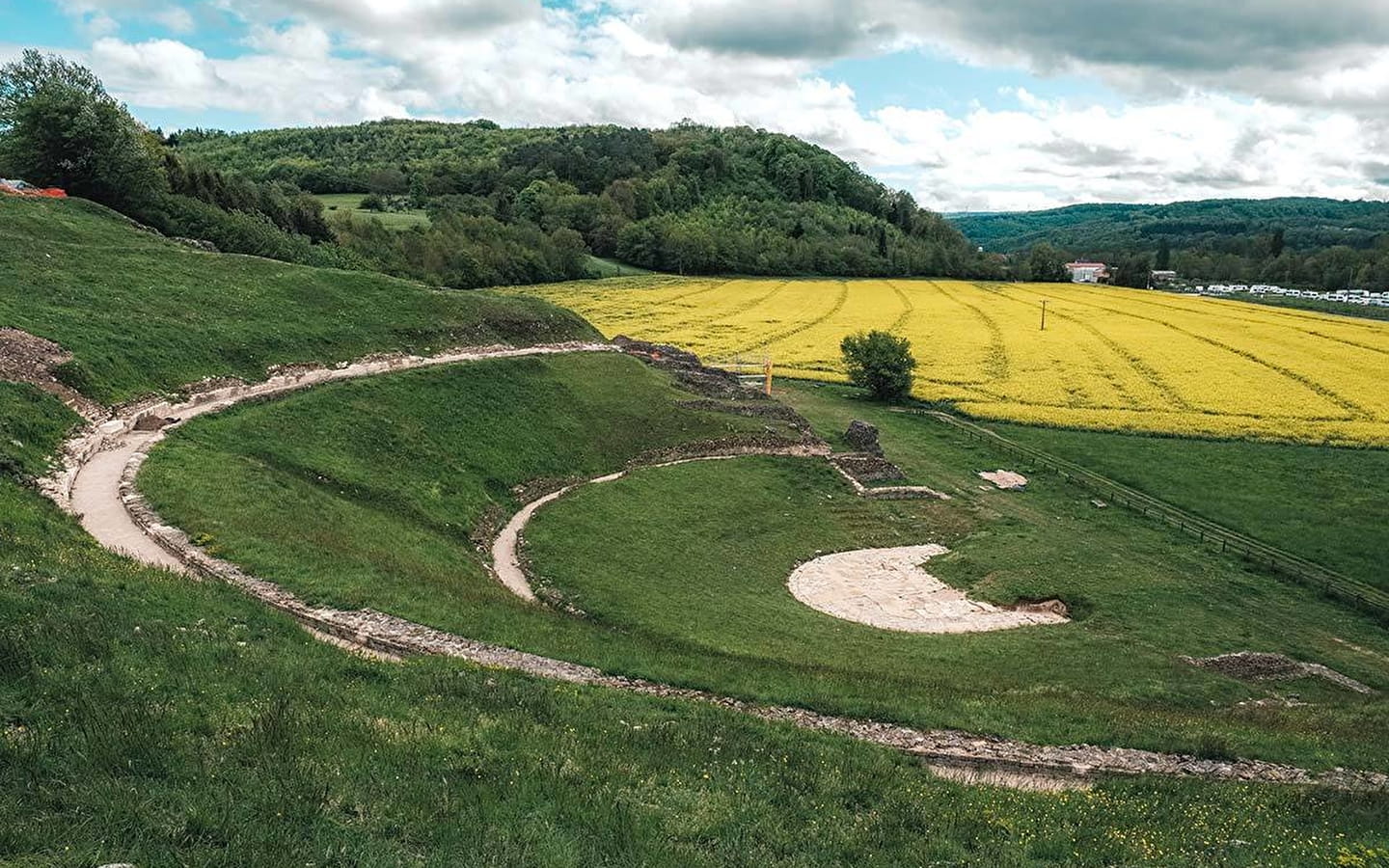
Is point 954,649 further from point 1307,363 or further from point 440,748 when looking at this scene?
point 1307,363

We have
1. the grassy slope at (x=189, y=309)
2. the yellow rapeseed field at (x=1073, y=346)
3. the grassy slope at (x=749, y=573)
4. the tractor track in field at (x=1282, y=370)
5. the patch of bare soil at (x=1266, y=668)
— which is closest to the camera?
the grassy slope at (x=749, y=573)

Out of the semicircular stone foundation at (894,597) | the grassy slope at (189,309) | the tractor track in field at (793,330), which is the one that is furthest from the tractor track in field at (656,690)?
the tractor track in field at (793,330)

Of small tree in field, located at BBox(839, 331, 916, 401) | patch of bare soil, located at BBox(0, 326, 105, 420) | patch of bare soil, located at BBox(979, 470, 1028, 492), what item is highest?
patch of bare soil, located at BBox(0, 326, 105, 420)

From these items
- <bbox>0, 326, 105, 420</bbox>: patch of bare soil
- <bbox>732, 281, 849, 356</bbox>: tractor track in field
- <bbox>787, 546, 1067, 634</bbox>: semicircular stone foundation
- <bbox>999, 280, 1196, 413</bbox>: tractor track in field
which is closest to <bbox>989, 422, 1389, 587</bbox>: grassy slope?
<bbox>999, 280, 1196, 413</bbox>: tractor track in field

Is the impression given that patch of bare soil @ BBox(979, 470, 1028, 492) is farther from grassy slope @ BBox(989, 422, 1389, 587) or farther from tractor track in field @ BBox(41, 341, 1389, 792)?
tractor track in field @ BBox(41, 341, 1389, 792)

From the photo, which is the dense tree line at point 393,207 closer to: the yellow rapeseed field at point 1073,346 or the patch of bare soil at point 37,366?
the yellow rapeseed field at point 1073,346

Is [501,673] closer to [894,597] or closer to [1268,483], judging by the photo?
[894,597]

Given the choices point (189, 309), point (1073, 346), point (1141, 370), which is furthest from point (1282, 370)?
point (189, 309)
